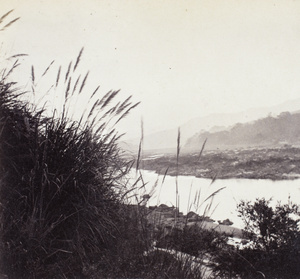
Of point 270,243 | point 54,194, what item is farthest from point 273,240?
point 54,194

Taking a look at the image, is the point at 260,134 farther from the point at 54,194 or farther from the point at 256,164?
the point at 54,194

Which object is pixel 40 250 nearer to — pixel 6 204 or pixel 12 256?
pixel 12 256

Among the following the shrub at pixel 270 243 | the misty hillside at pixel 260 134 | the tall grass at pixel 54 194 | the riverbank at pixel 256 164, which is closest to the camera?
the tall grass at pixel 54 194

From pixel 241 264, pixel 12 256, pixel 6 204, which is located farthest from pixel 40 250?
pixel 241 264

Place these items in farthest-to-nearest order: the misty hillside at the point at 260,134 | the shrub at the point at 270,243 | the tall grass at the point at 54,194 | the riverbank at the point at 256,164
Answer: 1. the misty hillside at the point at 260,134
2. the riverbank at the point at 256,164
3. the shrub at the point at 270,243
4. the tall grass at the point at 54,194

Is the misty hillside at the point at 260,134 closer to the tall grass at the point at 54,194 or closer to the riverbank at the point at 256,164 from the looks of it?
the riverbank at the point at 256,164

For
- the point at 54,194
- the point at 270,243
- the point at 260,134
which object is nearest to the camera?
the point at 54,194

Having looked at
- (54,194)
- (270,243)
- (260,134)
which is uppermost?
(260,134)

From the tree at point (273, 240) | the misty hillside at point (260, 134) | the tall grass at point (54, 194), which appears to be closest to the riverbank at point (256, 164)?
the misty hillside at point (260, 134)
